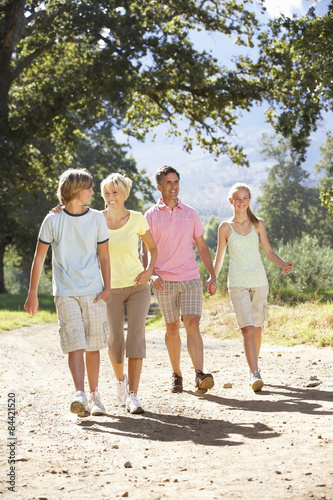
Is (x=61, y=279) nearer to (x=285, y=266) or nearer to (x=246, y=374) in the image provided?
(x=285, y=266)

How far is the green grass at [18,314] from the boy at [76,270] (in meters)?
10.3

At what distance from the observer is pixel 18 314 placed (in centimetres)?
1905

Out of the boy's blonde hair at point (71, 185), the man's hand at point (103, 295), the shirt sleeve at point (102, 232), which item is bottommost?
the man's hand at point (103, 295)

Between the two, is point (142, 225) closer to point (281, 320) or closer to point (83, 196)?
point (83, 196)

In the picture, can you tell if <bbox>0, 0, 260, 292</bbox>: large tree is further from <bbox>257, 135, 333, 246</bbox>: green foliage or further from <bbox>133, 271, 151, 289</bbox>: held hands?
<bbox>257, 135, 333, 246</bbox>: green foliage

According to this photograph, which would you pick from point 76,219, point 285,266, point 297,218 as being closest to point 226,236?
point 285,266

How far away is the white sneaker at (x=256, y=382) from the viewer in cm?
702

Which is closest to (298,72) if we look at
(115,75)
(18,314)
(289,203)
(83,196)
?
(115,75)

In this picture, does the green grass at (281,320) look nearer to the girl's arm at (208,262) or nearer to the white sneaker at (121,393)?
the girl's arm at (208,262)

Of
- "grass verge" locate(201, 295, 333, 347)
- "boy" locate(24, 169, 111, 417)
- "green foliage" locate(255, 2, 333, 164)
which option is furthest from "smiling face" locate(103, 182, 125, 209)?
"green foliage" locate(255, 2, 333, 164)

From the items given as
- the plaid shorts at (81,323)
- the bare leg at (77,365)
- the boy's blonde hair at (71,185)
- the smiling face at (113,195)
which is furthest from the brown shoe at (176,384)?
the boy's blonde hair at (71,185)

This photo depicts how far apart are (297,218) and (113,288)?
65.8 m

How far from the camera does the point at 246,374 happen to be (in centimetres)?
835

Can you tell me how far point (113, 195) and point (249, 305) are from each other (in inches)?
78.0
